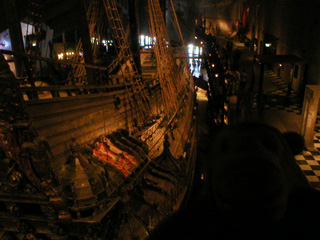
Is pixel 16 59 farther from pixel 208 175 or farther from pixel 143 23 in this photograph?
pixel 143 23

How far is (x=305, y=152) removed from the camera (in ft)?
26.5

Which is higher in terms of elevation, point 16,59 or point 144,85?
point 16,59

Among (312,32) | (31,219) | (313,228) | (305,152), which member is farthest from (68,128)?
(312,32)

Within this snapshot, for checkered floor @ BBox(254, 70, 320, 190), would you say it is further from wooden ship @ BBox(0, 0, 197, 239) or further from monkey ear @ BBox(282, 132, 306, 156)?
monkey ear @ BBox(282, 132, 306, 156)

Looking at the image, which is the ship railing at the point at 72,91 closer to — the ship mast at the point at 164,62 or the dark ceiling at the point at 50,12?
the ship mast at the point at 164,62

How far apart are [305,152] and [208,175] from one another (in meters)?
7.80

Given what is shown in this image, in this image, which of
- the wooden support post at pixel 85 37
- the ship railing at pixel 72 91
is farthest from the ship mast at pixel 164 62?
the wooden support post at pixel 85 37

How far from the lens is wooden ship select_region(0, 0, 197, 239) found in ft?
10.7

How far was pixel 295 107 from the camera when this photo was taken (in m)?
11.5

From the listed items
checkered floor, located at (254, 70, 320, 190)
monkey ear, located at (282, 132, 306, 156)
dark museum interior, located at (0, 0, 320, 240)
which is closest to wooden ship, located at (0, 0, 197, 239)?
dark museum interior, located at (0, 0, 320, 240)

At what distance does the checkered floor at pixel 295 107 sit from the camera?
23.2 feet

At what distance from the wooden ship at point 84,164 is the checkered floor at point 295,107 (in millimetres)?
3391

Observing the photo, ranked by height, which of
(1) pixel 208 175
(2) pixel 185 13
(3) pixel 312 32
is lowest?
(1) pixel 208 175

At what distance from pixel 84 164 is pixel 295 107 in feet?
35.4
